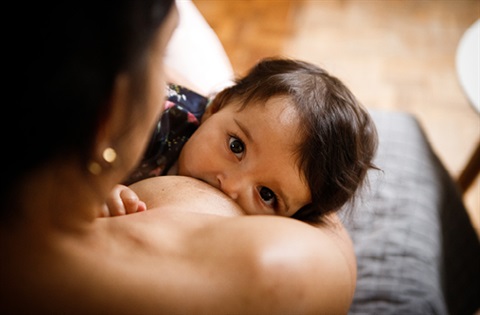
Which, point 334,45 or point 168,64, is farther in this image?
point 334,45

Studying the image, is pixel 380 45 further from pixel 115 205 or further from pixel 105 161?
pixel 105 161

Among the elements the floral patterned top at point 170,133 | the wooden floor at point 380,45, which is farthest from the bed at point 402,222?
the wooden floor at point 380,45

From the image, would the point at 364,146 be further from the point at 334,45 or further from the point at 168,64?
the point at 334,45

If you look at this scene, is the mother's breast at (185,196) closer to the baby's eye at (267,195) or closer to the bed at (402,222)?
the baby's eye at (267,195)

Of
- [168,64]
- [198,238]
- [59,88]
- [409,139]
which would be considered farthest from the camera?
[409,139]

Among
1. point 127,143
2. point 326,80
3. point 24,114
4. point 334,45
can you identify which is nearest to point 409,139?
point 326,80

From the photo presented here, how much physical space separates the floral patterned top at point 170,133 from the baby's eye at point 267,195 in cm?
17

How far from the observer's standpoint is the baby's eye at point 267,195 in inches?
32.1

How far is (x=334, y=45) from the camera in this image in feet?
8.53

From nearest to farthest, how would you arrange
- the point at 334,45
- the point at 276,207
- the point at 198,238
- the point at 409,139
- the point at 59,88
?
the point at 59,88 → the point at 198,238 → the point at 276,207 → the point at 409,139 → the point at 334,45

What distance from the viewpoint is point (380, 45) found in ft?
8.62

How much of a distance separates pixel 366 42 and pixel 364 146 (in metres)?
1.95

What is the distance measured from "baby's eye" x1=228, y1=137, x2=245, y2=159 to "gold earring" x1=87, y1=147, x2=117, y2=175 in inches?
15.9

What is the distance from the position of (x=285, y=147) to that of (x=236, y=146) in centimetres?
9
